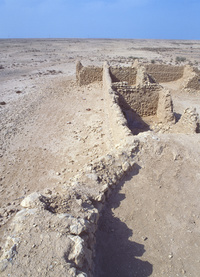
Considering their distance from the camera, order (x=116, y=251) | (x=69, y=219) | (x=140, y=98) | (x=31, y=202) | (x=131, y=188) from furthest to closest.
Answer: (x=140, y=98) < (x=131, y=188) < (x=116, y=251) < (x=31, y=202) < (x=69, y=219)

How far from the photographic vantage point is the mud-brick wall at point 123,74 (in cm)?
1311

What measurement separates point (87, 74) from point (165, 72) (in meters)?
6.07

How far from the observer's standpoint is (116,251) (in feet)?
10.8

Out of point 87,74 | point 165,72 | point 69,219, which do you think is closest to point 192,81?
point 165,72

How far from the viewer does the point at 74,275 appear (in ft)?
6.89

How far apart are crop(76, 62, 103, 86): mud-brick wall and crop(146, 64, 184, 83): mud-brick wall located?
385 cm

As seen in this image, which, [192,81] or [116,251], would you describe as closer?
[116,251]

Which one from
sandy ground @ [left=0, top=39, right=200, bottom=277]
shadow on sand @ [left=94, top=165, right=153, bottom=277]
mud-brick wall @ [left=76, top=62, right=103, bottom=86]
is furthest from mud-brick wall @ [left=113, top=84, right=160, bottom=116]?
shadow on sand @ [left=94, top=165, right=153, bottom=277]

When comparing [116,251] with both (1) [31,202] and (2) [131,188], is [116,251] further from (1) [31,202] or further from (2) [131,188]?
(1) [31,202]

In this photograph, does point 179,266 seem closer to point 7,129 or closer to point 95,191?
point 95,191

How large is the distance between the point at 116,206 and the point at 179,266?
4.46 ft

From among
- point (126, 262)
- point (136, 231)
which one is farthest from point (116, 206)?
point (126, 262)

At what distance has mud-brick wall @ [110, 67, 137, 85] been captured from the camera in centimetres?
1311

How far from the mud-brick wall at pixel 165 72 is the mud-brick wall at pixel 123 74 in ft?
8.45
